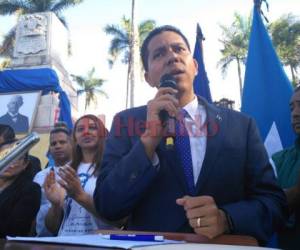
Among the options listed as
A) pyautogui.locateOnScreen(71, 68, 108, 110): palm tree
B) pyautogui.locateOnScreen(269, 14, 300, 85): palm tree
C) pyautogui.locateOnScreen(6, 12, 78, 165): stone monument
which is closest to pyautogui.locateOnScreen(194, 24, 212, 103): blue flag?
pyautogui.locateOnScreen(6, 12, 78, 165): stone monument

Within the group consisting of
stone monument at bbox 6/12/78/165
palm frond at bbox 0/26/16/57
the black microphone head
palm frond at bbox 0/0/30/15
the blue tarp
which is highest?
palm frond at bbox 0/0/30/15

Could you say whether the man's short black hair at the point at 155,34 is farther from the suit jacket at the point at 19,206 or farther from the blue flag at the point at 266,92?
the blue flag at the point at 266,92

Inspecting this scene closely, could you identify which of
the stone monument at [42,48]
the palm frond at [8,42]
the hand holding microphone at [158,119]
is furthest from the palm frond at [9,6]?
the hand holding microphone at [158,119]

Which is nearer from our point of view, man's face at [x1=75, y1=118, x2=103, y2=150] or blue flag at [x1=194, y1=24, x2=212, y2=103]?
man's face at [x1=75, y1=118, x2=103, y2=150]

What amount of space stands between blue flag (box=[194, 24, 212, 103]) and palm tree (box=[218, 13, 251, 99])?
27368 millimetres

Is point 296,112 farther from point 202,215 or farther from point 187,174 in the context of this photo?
point 202,215

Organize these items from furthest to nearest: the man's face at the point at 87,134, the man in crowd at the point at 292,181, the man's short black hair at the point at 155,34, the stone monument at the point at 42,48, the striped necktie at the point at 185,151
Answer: the stone monument at the point at 42,48
the man's face at the point at 87,134
the man in crowd at the point at 292,181
the man's short black hair at the point at 155,34
the striped necktie at the point at 185,151

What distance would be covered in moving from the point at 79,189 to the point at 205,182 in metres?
1.02

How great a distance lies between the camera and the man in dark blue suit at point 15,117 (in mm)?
10656

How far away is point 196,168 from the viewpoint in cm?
158

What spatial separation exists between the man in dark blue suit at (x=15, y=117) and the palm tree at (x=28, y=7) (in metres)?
16.7

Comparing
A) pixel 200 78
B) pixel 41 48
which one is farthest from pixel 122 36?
pixel 200 78

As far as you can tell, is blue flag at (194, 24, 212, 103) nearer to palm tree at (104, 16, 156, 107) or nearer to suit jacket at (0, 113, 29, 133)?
suit jacket at (0, 113, 29, 133)

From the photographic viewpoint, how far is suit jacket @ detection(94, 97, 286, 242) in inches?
57.5
